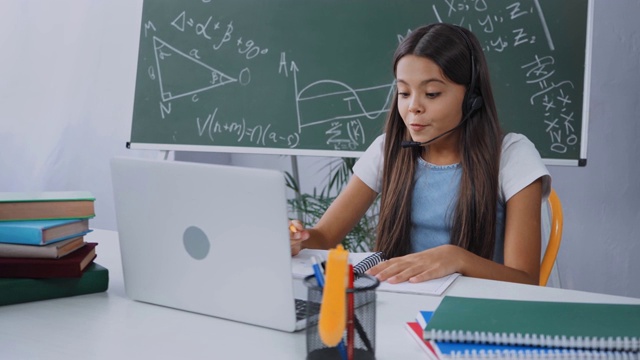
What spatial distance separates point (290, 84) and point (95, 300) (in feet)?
5.23

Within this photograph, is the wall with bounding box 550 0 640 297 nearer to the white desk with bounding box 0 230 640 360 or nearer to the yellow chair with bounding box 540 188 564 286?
the yellow chair with bounding box 540 188 564 286

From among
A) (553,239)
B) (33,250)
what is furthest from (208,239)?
(553,239)

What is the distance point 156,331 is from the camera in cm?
105

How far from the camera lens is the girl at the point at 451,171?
5.50ft

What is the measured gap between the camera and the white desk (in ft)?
3.15

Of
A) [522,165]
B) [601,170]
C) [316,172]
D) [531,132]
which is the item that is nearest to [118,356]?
[522,165]

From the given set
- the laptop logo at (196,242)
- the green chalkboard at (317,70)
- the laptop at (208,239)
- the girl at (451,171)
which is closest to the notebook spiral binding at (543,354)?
the laptop at (208,239)

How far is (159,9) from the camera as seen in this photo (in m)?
2.95

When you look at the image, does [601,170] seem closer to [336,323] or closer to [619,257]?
[619,257]

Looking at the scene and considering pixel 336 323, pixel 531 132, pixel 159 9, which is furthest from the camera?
pixel 159 9

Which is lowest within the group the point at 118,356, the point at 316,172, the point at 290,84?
the point at 118,356

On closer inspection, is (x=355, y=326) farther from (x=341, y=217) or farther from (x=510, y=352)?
(x=341, y=217)

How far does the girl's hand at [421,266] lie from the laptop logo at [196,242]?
1.19 feet

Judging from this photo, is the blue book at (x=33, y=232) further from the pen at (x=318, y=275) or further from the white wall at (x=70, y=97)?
the white wall at (x=70, y=97)
